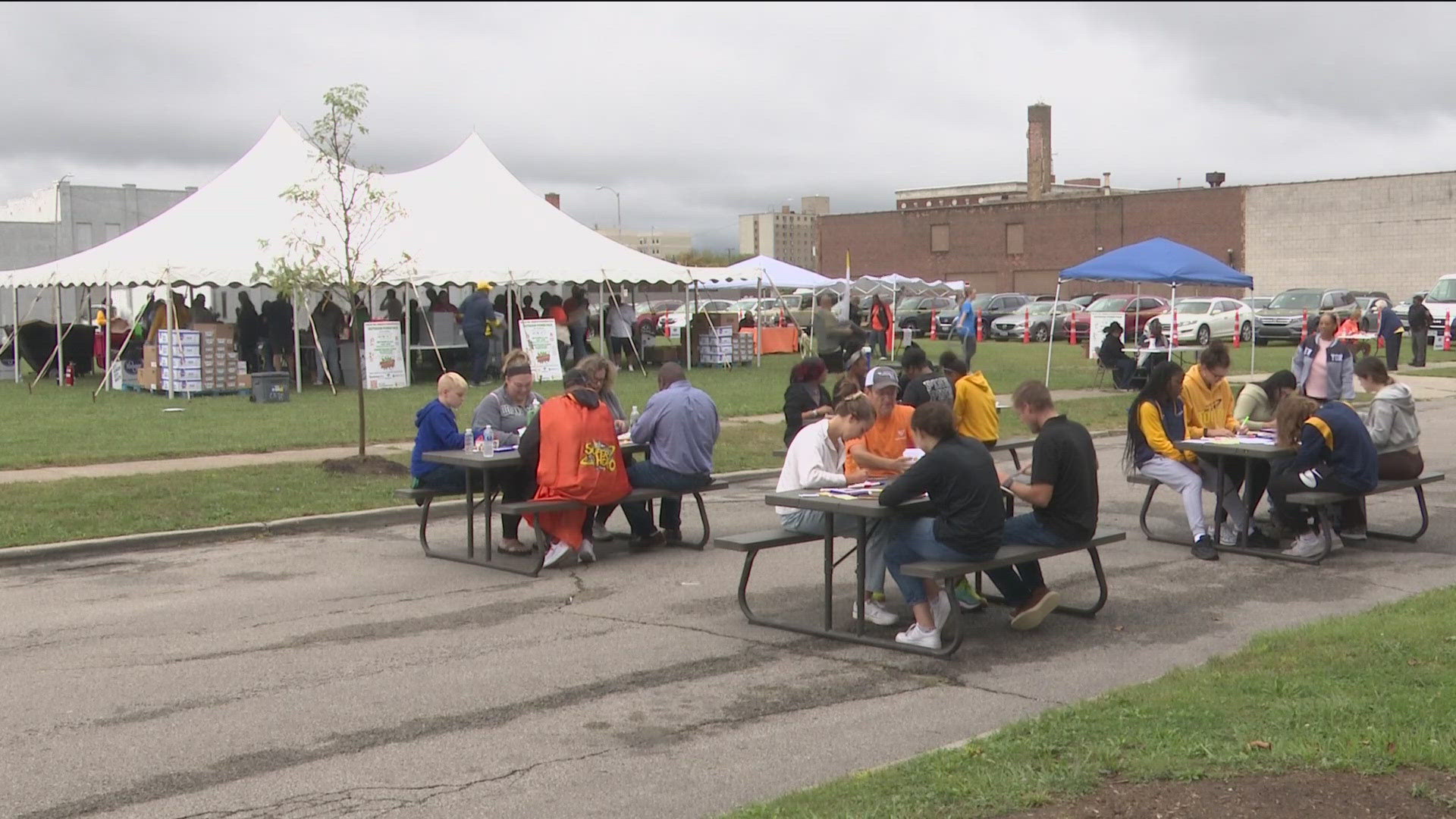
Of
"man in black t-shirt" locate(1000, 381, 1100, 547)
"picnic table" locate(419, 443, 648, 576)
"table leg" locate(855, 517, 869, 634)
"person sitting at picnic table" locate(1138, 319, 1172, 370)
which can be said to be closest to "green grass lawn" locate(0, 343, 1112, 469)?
"person sitting at picnic table" locate(1138, 319, 1172, 370)

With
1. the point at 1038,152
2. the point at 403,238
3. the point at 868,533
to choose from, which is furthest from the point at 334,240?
the point at 1038,152

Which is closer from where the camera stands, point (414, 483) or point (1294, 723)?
point (1294, 723)

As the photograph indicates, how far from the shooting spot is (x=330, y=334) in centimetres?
2703

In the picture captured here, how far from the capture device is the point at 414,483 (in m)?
11.5

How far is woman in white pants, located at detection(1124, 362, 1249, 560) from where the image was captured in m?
11.0

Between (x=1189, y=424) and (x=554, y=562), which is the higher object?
(x=1189, y=424)

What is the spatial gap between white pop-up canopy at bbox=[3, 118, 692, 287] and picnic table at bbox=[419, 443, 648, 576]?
1435cm

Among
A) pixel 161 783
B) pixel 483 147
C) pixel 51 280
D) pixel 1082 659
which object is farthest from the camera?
pixel 483 147

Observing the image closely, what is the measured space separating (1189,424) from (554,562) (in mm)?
5011

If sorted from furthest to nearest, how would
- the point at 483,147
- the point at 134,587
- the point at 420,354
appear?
1. the point at 483,147
2. the point at 420,354
3. the point at 134,587

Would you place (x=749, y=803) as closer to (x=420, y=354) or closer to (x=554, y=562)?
(x=554, y=562)

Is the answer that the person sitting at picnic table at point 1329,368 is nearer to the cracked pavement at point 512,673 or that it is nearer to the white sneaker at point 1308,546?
the cracked pavement at point 512,673

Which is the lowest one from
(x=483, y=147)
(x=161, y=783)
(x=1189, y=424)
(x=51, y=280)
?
(x=161, y=783)

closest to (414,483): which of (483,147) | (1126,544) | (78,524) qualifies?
(78,524)
